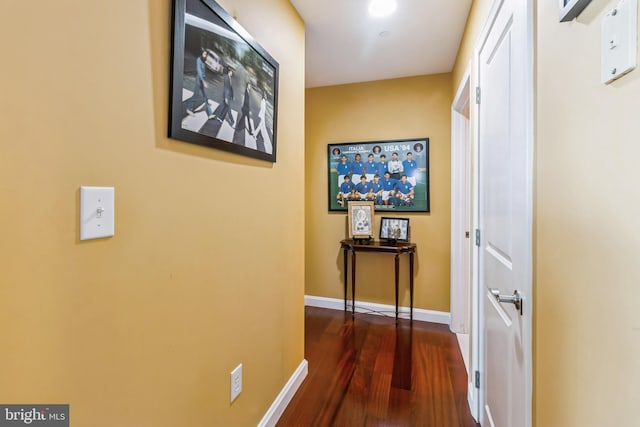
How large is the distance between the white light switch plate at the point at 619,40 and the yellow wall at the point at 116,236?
1.06 meters

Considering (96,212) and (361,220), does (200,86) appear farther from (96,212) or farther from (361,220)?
(361,220)

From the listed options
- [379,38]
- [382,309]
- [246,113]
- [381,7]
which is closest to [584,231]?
[246,113]

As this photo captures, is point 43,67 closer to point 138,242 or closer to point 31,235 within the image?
point 31,235

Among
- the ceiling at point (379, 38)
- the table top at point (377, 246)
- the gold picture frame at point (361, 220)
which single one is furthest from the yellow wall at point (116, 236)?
the gold picture frame at point (361, 220)

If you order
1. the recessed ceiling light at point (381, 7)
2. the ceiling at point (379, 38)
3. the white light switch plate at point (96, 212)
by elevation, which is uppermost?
the ceiling at point (379, 38)

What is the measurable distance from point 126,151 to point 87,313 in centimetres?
42

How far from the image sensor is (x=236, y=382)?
1.32 m

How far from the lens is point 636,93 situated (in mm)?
475

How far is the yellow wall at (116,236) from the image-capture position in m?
0.60

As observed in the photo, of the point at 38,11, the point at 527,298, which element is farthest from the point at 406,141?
the point at 38,11

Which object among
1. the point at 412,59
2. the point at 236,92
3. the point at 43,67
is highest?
the point at 412,59

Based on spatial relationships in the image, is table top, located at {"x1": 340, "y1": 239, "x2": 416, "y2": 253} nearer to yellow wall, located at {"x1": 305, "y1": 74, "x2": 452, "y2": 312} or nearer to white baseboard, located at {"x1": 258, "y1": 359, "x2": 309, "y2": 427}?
yellow wall, located at {"x1": 305, "y1": 74, "x2": 452, "y2": 312}

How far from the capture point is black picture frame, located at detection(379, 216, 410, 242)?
119 inches

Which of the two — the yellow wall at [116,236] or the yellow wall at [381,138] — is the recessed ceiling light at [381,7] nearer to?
the yellow wall at [116,236]
